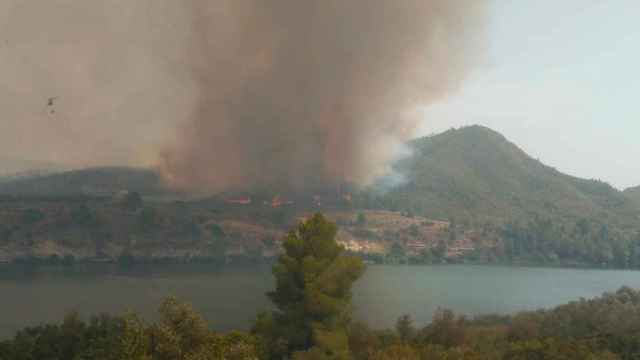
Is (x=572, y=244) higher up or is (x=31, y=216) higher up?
(x=31, y=216)

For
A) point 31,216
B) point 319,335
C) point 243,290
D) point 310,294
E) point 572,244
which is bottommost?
point 243,290

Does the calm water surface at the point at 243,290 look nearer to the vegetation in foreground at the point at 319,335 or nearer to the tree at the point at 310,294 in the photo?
the vegetation in foreground at the point at 319,335

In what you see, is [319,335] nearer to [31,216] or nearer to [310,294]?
[310,294]

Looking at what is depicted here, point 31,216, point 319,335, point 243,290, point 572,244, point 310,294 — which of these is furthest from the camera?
point 572,244

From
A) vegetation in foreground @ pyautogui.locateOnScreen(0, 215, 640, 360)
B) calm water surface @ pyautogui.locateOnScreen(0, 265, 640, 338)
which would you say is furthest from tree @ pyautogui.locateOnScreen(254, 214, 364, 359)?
calm water surface @ pyautogui.locateOnScreen(0, 265, 640, 338)

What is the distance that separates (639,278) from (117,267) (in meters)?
87.1

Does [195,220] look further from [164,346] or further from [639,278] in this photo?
[164,346]

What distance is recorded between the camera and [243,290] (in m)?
67.1

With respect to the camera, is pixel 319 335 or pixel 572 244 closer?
pixel 319 335

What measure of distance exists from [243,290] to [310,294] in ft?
160

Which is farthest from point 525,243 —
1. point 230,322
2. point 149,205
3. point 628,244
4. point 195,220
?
point 230,322

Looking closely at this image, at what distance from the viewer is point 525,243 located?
14512cm

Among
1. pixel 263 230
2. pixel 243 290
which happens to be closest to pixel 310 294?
pixel 243 290

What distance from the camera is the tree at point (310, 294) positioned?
19756 mm
